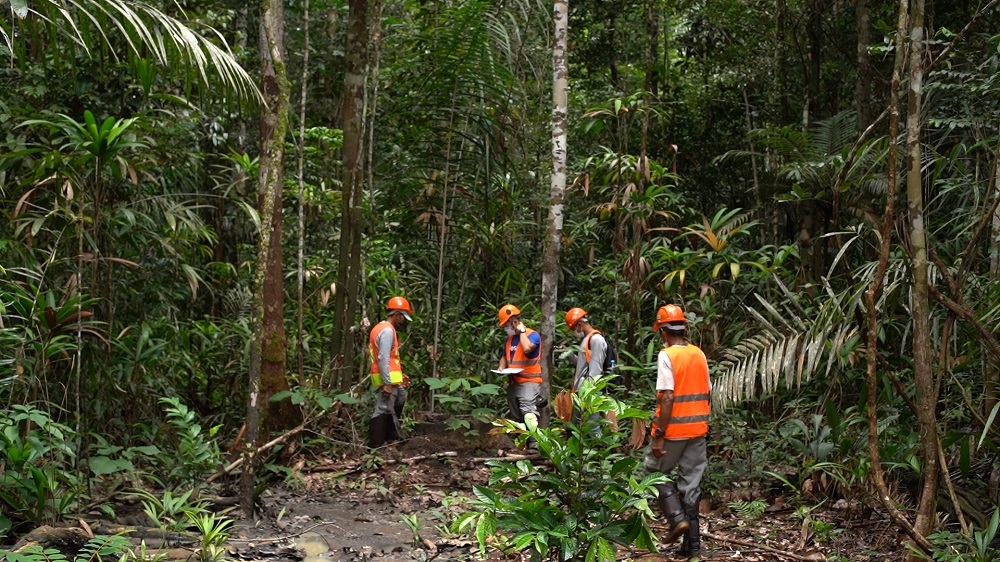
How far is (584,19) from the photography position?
14.2 m

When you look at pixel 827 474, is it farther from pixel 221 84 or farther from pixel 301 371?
pixel 221 84

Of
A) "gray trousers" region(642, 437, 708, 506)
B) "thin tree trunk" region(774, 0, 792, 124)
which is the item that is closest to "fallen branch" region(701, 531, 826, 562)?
"gray trousers" region(642, 437, 708, 506)

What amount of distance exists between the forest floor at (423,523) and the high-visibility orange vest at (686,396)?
0.85 meters

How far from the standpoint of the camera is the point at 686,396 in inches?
241

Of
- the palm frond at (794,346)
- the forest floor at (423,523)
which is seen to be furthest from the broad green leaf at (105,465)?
the palm frond at (794,346)

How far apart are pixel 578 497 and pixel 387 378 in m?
4.10

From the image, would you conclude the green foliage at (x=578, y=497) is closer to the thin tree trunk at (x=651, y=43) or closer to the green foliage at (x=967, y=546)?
the green foliage at (x=967, y=546)

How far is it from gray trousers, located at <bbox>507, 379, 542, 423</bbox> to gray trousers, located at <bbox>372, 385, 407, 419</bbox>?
108 cm

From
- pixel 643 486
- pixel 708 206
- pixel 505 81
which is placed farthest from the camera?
pixel 708 206

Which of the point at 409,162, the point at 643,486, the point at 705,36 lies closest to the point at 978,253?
the point at 643,486

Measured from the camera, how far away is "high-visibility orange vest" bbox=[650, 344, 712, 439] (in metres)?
6.10

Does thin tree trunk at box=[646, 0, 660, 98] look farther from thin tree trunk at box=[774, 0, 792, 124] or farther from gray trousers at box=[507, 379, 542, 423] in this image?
gray trousers at box=[507, 379, 542, 423]

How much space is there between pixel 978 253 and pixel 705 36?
6731 mm

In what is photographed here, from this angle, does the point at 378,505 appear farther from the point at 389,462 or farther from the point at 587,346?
the point at 587,346
